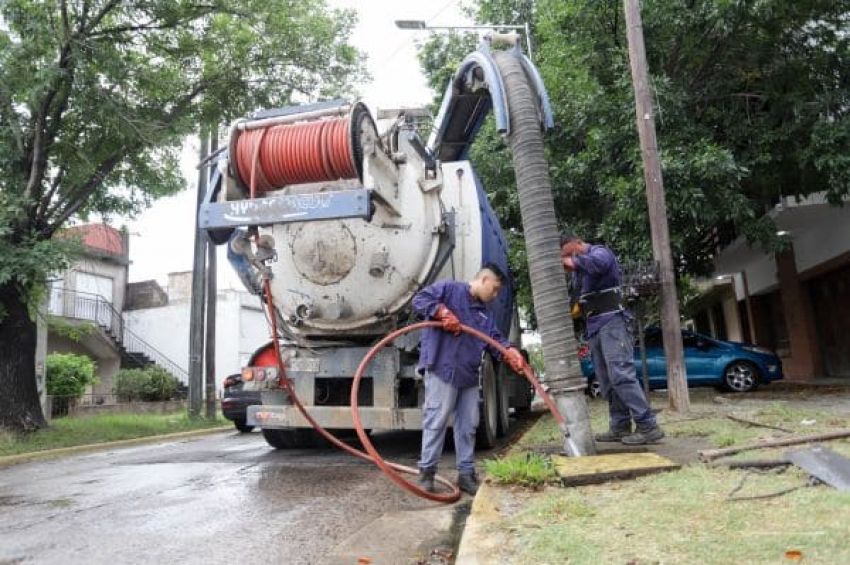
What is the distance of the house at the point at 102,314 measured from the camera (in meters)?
23.9

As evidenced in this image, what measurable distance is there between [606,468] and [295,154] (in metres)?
3.41

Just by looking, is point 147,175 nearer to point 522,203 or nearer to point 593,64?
point 593,64

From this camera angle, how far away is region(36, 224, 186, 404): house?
78.4 feet

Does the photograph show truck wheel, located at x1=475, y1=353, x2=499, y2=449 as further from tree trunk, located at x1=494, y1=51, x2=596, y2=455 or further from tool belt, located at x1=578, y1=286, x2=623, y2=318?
tree trunk, located at x1=494, y1=51, x2=596, y2=455

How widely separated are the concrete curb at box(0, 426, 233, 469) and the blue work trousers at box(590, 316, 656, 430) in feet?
24.6

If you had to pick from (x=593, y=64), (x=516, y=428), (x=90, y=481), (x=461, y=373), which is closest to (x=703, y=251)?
(x=593, y=64)

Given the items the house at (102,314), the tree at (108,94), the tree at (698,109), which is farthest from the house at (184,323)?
the tree at (698,109)

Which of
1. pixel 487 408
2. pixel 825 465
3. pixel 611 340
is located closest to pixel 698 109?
pixel 487 408

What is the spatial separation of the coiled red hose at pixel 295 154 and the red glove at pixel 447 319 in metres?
1.59

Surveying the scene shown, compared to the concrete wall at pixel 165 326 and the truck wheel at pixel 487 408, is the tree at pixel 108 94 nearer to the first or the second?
the truck wheel at pixel 487 408

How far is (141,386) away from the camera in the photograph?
20641mm

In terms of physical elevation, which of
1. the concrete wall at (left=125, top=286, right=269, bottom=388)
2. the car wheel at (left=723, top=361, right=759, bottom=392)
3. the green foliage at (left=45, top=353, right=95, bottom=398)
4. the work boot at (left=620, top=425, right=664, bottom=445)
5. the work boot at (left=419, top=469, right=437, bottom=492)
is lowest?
the work boot at (left=419, top=469, right=437, bottom=492)

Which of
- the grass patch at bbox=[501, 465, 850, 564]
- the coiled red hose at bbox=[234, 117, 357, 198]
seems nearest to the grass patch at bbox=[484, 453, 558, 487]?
the grass patch at bbox=[501, 465, 850, 564]

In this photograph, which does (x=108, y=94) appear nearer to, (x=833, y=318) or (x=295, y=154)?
(x=295, y=154)
